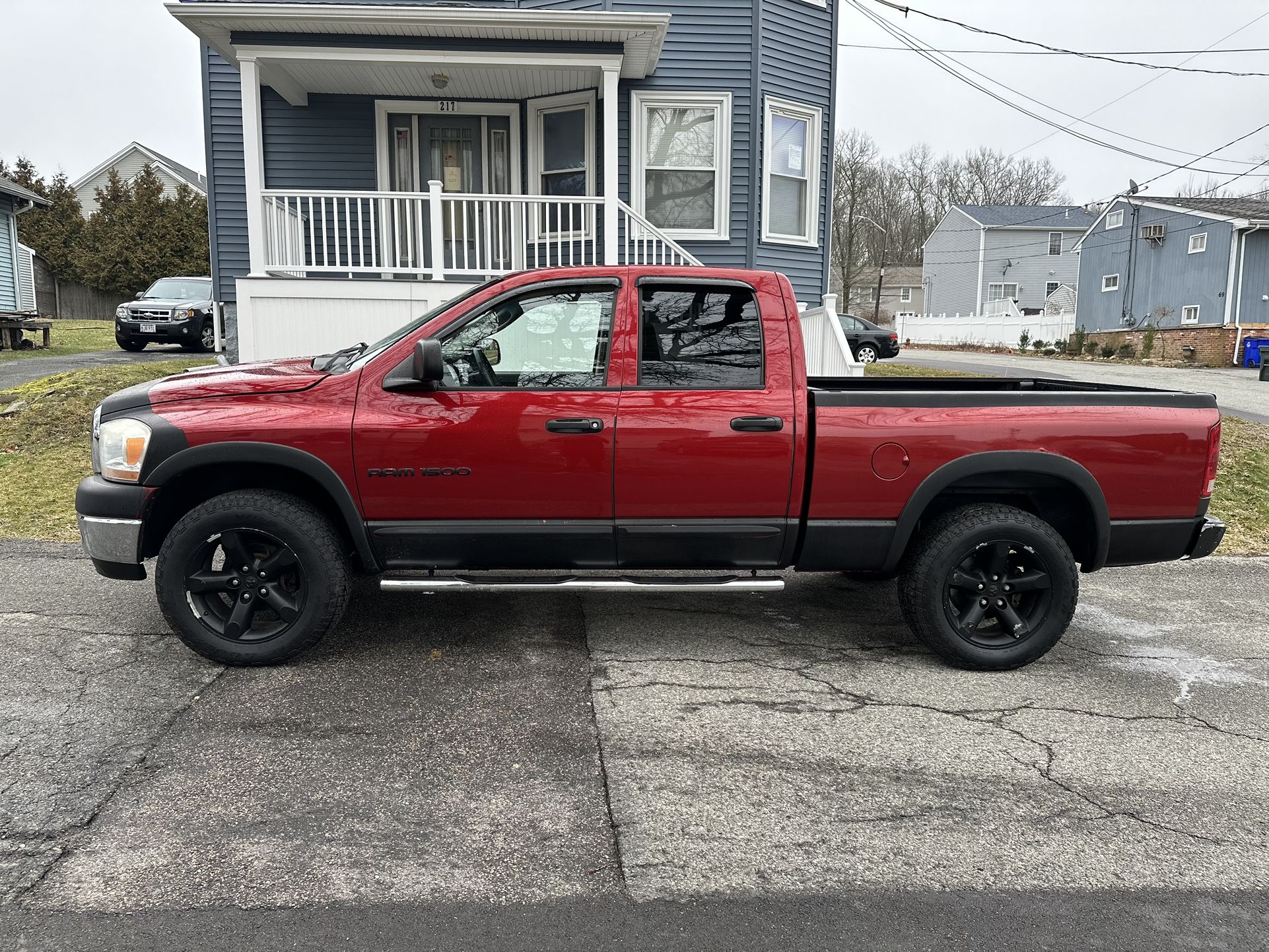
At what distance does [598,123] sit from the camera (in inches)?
533

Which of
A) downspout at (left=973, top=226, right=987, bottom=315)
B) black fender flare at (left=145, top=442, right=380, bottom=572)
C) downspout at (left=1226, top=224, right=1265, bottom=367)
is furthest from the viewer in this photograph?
downspout at (left=973, top=226, right=987, bottom=315)

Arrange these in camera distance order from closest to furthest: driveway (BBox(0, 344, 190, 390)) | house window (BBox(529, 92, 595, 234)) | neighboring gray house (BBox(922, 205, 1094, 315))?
house window (BBox(529, 92, 595, 234)) → driveway (BBox(0, 344, 190, 390)) → neighboring gray house (BBox(922, 205, 1094, 315))

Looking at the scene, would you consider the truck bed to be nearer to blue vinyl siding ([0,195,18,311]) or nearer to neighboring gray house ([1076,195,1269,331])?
blue vinyl siding ([0,195,18,311])

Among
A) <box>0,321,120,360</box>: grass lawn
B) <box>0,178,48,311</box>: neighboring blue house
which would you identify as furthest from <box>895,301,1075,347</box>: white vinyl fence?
<box>0,178,48,311</box>: neighboring blue house

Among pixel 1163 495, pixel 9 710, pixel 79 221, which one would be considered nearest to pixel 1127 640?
pixel 1163 495

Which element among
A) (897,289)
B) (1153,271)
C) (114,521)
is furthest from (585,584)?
(897,289)

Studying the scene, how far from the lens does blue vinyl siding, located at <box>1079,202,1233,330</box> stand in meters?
34.0

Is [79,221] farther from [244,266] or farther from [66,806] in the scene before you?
[66,806]

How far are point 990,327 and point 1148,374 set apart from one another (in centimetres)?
2041

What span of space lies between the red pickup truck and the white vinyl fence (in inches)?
1504

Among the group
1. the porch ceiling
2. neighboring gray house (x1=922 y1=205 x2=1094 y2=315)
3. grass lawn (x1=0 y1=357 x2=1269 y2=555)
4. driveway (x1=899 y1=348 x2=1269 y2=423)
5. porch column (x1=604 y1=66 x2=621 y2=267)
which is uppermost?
neighboring gray house (x1=922 y1=205 x2=1094 y2=315)

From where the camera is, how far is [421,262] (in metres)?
11.6

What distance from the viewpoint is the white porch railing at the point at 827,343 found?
39.2 feet

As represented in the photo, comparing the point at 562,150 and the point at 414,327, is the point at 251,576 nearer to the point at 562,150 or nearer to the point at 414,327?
the point at 414,327
